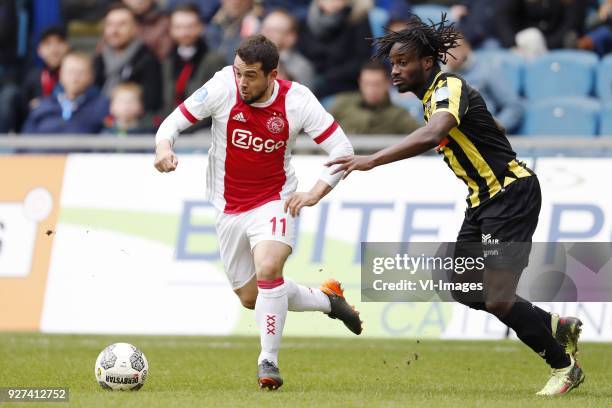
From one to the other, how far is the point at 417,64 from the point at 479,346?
401 cm

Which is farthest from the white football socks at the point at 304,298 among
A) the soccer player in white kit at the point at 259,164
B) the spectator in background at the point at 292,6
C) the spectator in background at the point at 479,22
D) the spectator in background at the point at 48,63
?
the spectator in background at the point at 292,6

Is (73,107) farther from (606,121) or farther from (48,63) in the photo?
(606,121)

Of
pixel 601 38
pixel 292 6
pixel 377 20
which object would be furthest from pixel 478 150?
pixel 292 6

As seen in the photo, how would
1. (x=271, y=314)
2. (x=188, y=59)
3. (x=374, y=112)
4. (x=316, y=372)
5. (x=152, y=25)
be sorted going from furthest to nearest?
(x=152, y=25) < (x=188, y=59) < (x=374, y=112) < (x=316, y=372) < (x=271, y=314)

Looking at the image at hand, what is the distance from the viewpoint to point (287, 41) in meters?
14.6

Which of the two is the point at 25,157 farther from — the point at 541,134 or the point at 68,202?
the point at 541,134

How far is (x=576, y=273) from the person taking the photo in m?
10.1

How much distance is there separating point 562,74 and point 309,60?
2.95 metres

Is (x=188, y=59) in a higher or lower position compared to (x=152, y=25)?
lower

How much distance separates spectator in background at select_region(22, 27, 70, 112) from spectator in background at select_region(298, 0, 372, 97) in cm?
293

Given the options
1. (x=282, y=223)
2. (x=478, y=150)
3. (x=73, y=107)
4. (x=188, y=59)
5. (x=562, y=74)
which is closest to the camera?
(x=478, y=150)

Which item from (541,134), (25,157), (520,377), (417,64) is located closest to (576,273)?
(520,377)

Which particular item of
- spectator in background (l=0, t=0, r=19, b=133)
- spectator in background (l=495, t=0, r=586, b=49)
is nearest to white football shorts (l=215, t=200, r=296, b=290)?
spectator in background (l=495, t=0, r=586, b=49)

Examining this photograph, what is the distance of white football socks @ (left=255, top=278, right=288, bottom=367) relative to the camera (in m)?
8.00
